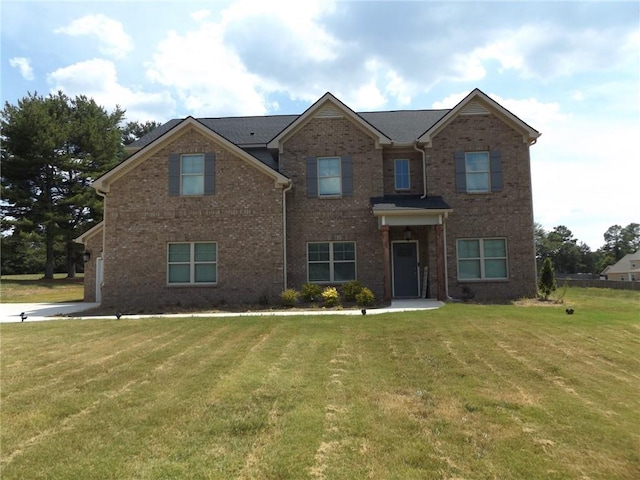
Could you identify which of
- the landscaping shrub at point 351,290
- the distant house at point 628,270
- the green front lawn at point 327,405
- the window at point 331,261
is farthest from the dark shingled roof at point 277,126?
the distant house at point 628,270

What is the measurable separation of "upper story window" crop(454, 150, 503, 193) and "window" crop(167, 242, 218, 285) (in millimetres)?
10054

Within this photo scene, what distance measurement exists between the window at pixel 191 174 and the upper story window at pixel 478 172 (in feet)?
33.1

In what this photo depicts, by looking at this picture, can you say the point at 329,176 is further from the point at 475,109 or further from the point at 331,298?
the point at 475,109

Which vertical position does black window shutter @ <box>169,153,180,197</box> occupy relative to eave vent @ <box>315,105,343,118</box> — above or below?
below

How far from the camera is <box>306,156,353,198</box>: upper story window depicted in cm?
1789

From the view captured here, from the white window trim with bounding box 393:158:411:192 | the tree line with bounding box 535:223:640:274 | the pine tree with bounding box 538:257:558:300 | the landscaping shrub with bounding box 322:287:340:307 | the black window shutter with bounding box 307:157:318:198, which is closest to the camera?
the landscaping shrub with bounding box 322:287:340:307

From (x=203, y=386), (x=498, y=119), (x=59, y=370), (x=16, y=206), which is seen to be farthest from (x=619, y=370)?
(x=16, y=206)

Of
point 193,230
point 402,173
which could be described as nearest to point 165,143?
point 193,230

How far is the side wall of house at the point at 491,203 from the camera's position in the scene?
17.5 meters

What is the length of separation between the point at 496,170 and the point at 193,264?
1249cm

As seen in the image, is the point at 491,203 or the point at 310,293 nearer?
the point at 310,293

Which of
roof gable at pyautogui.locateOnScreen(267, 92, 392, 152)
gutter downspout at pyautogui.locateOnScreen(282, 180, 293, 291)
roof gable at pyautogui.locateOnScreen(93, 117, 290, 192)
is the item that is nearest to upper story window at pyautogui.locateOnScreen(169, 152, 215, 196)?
roof gable at pyautogui.locateOnScreen(93, 117, 290, 192)

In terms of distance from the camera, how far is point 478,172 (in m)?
18.0

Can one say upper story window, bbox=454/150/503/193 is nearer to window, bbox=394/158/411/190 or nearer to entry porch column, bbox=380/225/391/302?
window, bbox=394/158/411/190
